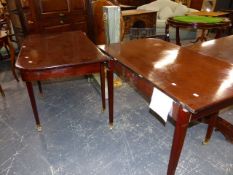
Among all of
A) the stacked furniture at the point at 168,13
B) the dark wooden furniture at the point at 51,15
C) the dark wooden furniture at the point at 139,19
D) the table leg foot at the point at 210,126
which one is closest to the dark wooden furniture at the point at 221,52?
the table leg foot at the point at 210,126

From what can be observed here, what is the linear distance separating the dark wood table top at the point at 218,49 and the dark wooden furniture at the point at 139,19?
2.76 metres

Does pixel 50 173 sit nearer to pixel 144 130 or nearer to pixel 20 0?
pixel 144 130

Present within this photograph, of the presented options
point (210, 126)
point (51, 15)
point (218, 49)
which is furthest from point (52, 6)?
point (210, 126)

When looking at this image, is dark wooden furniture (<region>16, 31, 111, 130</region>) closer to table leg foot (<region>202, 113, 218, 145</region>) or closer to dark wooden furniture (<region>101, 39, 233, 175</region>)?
dark wooden furniture (<region>101, 39, 233, 175</region>)

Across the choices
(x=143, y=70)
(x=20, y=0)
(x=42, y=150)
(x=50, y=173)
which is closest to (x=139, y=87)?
(x=143, y=70)

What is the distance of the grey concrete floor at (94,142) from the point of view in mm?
1521

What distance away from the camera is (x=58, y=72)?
1.52m

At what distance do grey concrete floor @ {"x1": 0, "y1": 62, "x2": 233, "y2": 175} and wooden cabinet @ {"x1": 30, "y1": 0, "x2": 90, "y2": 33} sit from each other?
0.92 meters

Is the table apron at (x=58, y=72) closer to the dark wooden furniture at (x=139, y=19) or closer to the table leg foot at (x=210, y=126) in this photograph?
the table leg foot at (x=210, y=126)

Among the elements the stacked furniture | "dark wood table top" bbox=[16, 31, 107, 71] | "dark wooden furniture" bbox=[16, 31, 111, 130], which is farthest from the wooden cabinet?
the stacked furniture

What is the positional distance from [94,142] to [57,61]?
0.76 m

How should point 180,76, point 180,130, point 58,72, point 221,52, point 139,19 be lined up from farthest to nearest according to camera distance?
point 139,19, point 221,52, point 58,72, point 180,76, point 180,130

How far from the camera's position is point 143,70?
3.85ft

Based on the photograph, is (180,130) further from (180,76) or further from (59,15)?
(59,15)
